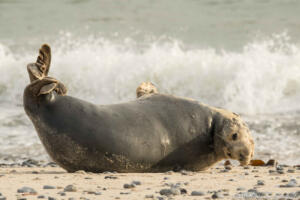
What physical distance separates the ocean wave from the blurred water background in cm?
2

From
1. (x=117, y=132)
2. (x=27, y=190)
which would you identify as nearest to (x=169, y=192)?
(x=27, y=190)

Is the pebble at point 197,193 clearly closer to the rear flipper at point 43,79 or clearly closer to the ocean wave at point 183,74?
the rear flipper at point 43,79

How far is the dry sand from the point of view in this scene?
12.5 ft

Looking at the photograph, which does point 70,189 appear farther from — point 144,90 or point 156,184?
point 144,90

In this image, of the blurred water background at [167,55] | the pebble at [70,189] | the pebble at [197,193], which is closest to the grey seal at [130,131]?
the pebble at [70,189]

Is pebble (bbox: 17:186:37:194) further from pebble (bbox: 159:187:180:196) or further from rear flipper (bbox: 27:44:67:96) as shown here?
rear flipper (bbox: 27:44:67:96)

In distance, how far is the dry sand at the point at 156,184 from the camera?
3.82m

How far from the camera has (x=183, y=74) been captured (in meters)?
11.8

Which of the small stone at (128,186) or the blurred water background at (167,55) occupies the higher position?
the blurred water background at (167,55)

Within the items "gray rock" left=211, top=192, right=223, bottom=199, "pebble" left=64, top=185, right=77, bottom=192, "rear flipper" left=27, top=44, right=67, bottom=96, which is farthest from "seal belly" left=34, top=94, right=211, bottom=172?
"gray rock" left=211, top=192, right=223, bottom=199

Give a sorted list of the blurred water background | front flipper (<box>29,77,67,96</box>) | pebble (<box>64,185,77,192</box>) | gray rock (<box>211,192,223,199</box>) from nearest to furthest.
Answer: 1. gray rock (<box>211,192,223,199</box>)
2. pebble (<box>64,185,77,192</box>)
3. front flipper (<box>29,77,67,96</box>)
4. the blurred water background

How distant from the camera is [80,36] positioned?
15719 millimetres

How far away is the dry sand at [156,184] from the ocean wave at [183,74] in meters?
5.03

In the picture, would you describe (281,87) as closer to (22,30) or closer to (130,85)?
(130,85)
